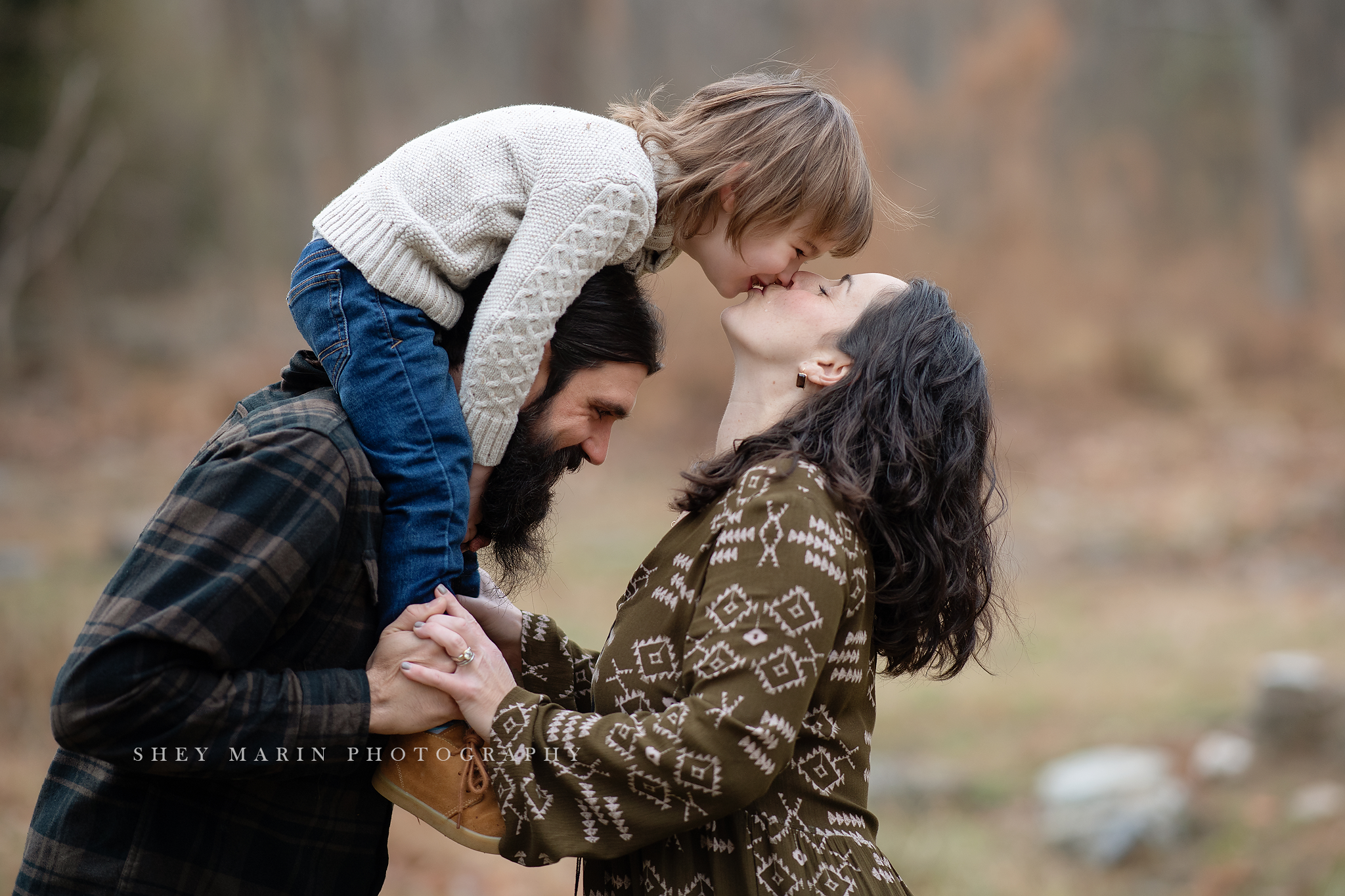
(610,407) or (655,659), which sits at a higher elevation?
(610,407)

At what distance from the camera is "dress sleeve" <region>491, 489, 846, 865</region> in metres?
1.71

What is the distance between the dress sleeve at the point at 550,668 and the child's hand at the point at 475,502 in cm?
21

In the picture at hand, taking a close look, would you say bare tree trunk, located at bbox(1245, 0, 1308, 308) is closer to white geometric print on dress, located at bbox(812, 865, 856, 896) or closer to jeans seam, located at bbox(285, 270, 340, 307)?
white geometric print on dress, located at bbox(812, 865, 856, 896)

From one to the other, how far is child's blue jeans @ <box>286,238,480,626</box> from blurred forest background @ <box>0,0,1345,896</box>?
114 inches

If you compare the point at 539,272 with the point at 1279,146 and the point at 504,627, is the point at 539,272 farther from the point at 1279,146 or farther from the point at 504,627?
the point at 1279,146

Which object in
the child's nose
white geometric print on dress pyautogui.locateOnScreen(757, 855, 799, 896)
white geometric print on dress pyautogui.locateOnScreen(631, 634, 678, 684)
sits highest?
the child's nose

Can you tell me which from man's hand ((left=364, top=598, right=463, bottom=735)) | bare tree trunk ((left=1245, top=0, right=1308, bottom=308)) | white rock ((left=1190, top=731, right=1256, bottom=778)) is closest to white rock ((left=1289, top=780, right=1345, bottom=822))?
white rock ((left=1190, top=731, right=1256, bottom=778))

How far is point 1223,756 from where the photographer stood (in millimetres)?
5145

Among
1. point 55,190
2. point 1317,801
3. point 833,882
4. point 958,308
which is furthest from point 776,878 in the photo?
point 55,190

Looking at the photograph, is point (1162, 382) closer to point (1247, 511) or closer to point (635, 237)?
point (1247, 511)

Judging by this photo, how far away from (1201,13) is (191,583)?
71.1 ft

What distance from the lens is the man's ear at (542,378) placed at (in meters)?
2.14

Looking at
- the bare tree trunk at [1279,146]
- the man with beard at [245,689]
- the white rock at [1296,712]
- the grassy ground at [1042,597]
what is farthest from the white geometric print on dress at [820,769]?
the bare tree trunk at [1279,146]

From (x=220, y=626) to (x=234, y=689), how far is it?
11 cm
